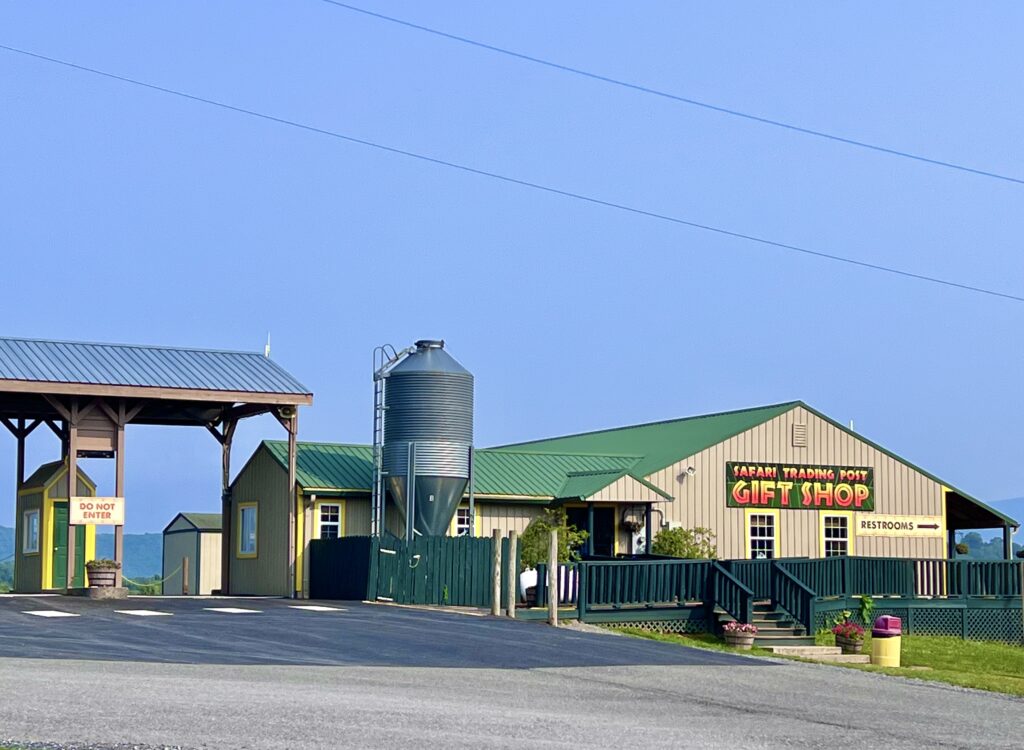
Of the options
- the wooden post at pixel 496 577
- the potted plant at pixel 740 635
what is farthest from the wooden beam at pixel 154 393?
the potted plant at pixel 740 635

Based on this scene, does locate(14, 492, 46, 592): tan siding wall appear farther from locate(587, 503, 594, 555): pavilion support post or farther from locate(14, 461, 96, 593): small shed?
locate(587, 503, 594, 555): pavilion support post

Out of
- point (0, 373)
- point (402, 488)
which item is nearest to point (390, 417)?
point (402, 488)

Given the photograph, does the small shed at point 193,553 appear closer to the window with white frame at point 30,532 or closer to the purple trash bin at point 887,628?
the window with white frame at point 30,532

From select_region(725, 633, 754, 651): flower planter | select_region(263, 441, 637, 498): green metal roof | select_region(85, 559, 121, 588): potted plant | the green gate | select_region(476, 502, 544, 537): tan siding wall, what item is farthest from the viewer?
select_region(476, 502, 544, 537): tan siding wall

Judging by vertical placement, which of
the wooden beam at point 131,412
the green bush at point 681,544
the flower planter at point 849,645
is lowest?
the flower planter at point 849,645

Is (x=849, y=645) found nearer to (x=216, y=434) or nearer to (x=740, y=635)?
(x=740, y=635)

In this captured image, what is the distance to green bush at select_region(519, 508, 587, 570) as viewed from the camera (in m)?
35.7

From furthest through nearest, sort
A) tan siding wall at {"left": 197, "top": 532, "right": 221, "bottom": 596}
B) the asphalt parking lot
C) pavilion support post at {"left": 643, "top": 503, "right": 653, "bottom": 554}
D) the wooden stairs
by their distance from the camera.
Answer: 1. tan siding wall at {"left": 197, "top": 532, "right": 221, "bottom": 596}
2. pavilion support post at {"left": 643, "top": 503, "right": 653, "bottom": 554}
3. the wooden stairs
4. the asphalt parking lot

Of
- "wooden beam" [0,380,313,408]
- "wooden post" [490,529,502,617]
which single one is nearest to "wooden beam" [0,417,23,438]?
"wooden beam" [0,380,313,408]

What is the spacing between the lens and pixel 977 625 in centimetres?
3588

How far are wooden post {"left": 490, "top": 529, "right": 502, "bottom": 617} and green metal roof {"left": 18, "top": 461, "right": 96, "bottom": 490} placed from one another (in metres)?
11.7

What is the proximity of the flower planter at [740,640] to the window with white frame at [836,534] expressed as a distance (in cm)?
1563

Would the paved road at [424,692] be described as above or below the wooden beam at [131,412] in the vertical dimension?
below

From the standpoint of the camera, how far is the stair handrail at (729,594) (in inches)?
1171
